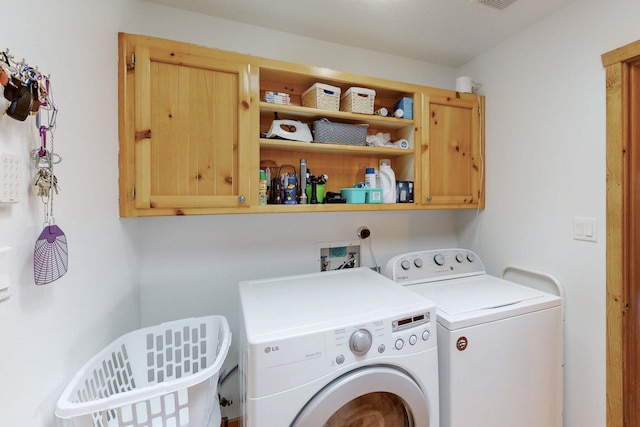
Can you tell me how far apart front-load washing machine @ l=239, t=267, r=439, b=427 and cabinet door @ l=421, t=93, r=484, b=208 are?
875 mm

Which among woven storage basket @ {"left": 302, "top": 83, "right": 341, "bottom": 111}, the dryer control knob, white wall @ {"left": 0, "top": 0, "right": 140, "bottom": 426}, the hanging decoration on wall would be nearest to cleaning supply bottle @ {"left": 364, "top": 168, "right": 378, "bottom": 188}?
woven storage basket @ {"left": 302, "top": 83, "right": 341, "bottom": 111}

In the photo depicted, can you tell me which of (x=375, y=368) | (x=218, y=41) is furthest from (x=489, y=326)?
(x=218, y=41)

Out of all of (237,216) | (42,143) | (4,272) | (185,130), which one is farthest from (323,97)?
(4,272)

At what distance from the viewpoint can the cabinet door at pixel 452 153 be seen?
1832 mm

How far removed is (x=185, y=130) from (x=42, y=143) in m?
0.63

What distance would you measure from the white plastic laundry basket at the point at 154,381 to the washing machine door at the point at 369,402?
0.36 meters

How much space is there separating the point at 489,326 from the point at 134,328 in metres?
1.74

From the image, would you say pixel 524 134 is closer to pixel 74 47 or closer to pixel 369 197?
pixel 369 197

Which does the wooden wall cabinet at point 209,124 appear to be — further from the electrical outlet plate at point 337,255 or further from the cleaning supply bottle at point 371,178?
the electrical outlet plate at point 337,255

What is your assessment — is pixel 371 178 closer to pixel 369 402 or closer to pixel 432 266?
pixel 432 266

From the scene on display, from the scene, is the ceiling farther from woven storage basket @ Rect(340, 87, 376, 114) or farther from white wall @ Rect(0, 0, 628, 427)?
woven storage basket @ Rect(340, 87, 376, 114)

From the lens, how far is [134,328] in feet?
4.80

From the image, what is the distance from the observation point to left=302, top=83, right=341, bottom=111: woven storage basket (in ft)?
5.21

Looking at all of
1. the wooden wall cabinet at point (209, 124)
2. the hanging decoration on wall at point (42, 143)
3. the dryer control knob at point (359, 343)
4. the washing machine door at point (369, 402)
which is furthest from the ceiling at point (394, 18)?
the washing machine door at point (369, 402)
